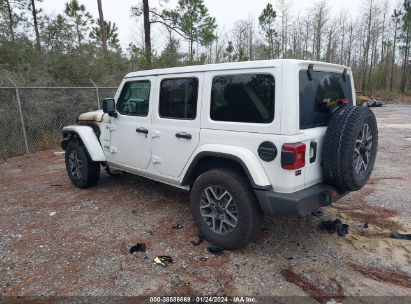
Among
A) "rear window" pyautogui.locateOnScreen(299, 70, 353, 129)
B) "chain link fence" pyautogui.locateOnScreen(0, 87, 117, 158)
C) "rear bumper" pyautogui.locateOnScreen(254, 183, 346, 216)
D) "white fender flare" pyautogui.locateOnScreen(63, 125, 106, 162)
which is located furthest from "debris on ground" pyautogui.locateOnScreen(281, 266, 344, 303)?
"chain link fence" pyautogui.locateOnScreen(0, 87, 117, 158)

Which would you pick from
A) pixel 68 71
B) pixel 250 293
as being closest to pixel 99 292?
pixel 250 293

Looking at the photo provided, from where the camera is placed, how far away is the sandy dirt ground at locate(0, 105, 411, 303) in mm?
2732

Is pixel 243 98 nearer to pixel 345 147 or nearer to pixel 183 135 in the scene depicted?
pixel 183 135

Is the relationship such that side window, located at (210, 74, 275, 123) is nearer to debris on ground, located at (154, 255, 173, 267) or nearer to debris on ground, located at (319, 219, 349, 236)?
debris on ground, located at (154, 255, 173, 267)

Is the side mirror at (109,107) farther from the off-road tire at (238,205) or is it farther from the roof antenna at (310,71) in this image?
the roof antenna at (310,71)

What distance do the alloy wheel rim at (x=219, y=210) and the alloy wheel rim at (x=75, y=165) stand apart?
9.18 ft

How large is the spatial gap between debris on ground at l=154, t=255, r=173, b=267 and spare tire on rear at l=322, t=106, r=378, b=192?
1809mm

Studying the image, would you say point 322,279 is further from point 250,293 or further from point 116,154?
point 116,154

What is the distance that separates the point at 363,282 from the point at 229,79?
7.56 ft

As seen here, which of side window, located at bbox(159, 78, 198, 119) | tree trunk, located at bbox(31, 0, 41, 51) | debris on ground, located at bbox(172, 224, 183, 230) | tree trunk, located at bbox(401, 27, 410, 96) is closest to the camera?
side window, located at bbox(159, 78, 198, 119)

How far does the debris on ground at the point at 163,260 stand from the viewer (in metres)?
3.08

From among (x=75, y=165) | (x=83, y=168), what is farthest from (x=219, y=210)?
(x=75, y=165)

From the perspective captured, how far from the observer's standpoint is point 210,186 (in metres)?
3.29

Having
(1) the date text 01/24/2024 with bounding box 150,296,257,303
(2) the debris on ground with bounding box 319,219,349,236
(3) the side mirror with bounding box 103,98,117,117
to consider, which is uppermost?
(3) the side mirror with bounding box 103,98,117,117
